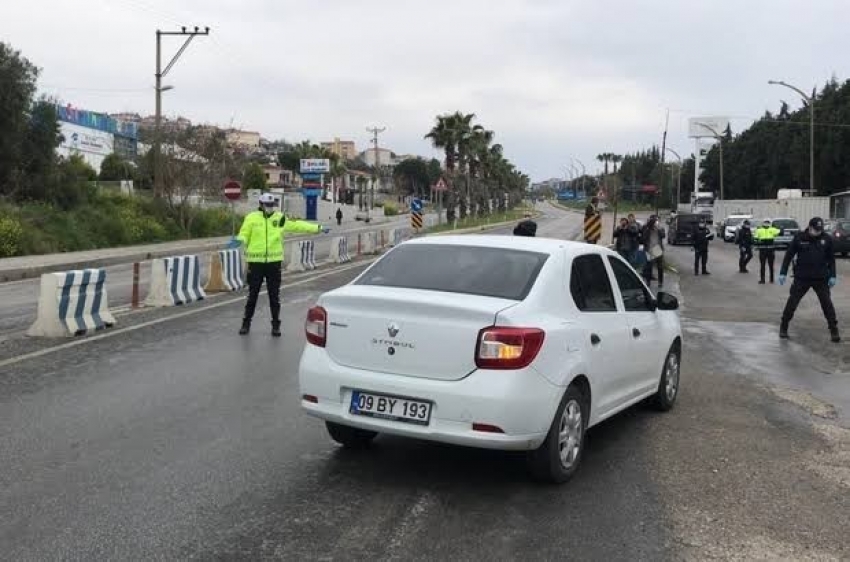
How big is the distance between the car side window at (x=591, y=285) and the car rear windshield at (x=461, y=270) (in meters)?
0.30

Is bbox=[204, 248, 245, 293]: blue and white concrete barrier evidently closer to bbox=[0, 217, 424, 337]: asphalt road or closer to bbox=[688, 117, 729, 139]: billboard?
bbox=[0, 217, 424, 337]: asphalt road

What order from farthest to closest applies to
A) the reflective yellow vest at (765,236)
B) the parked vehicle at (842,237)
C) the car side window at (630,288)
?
the parked vehicle at (842,237) < the reflective yellow vest at (765,236) < the car side window at (630,288)

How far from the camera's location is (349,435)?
601 centimetres

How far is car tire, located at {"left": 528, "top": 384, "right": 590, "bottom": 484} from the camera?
5266mm

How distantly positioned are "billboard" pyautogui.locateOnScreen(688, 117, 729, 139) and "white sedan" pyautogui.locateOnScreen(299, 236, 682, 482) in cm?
14073

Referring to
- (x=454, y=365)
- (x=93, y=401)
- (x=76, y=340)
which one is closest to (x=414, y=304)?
(x=454, y=365)

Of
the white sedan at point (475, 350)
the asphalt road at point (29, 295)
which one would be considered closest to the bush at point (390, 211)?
the asphalt road at point (29, 295)

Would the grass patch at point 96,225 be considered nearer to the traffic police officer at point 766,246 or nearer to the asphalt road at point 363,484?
the asphalt road at point 363,484

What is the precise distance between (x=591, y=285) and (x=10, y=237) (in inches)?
988

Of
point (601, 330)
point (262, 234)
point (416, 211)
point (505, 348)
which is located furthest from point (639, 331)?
point (416, 211)

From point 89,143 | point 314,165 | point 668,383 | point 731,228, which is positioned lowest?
point 668,383

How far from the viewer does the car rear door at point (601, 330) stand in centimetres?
Answer: 577

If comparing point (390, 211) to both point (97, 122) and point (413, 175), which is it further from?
point (413, 175)

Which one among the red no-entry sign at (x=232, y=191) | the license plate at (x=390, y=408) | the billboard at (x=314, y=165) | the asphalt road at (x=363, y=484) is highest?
the billboard at (x=314, y=165)
